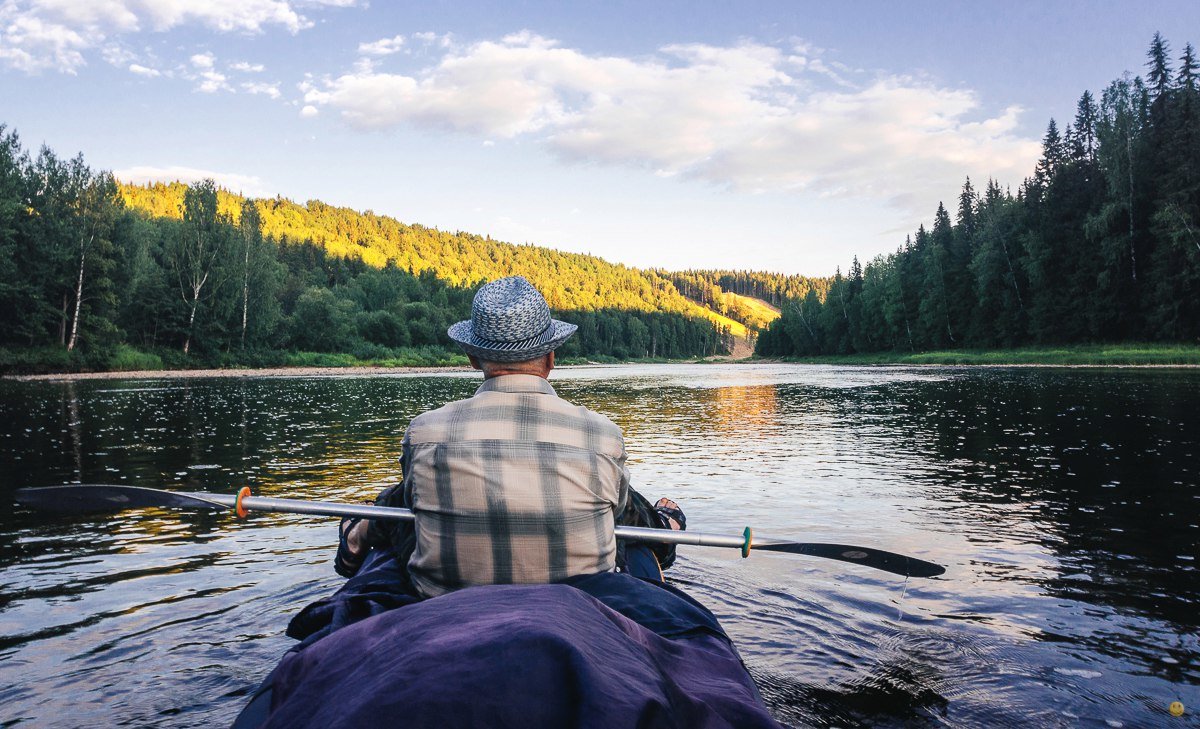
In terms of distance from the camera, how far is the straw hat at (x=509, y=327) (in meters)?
3.34

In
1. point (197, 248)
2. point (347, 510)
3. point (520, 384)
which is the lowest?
point (347, 510)

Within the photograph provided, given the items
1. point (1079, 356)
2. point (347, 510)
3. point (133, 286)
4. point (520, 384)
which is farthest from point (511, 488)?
point (1079, 356)

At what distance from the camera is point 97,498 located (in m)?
4.87

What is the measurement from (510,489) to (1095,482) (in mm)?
11172

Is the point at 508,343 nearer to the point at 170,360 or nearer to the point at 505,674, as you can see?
the point at 505,674

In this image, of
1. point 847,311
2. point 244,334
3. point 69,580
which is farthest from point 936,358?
point 69,580

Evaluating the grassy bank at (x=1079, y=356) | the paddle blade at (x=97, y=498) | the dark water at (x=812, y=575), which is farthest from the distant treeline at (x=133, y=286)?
the grassy bank at (x=1079, y=356)

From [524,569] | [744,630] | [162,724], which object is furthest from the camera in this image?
[744,630]

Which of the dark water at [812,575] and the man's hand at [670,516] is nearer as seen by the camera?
the man's hand at [670,516]

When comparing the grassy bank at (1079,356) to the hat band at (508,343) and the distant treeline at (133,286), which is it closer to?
the hat band at (508,343)

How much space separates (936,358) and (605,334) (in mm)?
119005

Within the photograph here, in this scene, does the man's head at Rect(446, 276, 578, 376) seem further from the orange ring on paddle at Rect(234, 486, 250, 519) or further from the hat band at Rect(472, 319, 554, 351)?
the orange ring on paddle at Rect(234, 486, 250, 519)

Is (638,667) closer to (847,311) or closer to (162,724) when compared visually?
(162,724)

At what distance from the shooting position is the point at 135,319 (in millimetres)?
61469
